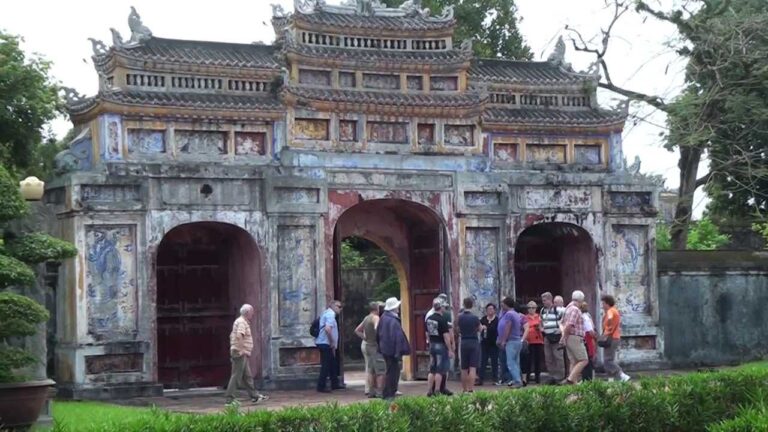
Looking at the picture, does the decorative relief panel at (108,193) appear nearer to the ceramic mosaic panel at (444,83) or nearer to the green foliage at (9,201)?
the green foliage at (9,201)

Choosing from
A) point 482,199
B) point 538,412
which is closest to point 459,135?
point 482,199

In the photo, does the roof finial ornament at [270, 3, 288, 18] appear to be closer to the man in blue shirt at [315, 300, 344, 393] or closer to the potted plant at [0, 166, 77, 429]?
the man in blue shirt at [315, 300, 344, 393]

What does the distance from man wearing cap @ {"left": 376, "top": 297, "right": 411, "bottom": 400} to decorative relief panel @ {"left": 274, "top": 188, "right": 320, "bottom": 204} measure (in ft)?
13.8

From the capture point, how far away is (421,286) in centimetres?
2594

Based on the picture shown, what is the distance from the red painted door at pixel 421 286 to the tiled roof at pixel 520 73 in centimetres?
350

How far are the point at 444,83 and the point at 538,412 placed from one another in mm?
12537

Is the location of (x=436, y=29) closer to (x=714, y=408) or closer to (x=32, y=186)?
(x=32, y=186)

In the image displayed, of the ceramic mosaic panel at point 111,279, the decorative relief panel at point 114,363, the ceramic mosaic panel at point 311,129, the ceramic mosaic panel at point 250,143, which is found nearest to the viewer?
the decorative relief panel at point 114,363

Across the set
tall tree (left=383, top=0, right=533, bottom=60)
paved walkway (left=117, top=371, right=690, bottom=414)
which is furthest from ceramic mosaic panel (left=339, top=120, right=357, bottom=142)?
tall tree (left=383, top=0, right=533, bottom=60)

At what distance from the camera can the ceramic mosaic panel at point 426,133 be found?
24328 millimetres

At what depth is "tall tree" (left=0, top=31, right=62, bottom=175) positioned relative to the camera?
24719mm

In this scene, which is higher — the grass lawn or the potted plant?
the potted plant

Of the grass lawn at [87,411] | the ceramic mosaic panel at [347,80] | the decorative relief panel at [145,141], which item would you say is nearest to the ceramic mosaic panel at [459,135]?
the ceramic mosaic panel at [347,80]

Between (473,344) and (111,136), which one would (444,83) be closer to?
(473,344)
